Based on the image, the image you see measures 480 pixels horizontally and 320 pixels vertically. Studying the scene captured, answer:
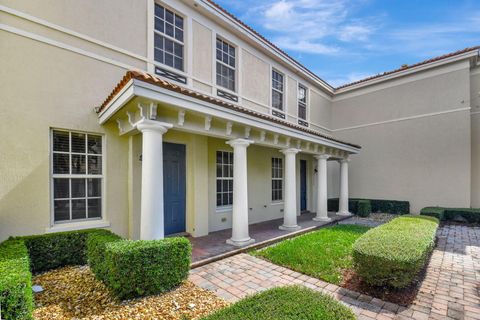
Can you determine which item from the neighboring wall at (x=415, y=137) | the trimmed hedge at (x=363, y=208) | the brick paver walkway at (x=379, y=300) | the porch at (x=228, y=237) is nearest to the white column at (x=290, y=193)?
the porch at (x=228, y=237)

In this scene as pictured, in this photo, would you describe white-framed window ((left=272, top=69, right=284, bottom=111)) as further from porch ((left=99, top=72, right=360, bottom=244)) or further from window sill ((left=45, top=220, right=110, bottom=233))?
window sill ((left=45, top=220, right=110, bottom=233))

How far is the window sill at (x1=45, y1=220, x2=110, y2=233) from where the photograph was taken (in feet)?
17.2

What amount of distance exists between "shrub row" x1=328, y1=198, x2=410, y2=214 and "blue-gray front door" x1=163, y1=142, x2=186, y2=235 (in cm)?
940

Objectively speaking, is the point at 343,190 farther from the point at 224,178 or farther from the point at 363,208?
the point at 224,178

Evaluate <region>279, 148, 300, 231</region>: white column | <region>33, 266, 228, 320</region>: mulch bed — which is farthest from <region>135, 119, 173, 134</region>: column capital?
<region>279, 148, 300, 231</region>: white column

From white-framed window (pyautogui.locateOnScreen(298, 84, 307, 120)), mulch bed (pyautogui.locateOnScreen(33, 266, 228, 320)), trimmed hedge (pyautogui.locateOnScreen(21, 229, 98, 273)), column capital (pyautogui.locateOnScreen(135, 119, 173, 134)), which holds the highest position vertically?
white-framed window (pyautogui.locateOnScreen(298, 84, 307, 120))

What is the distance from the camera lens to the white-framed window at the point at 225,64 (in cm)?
877

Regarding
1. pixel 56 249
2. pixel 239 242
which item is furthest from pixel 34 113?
pixel 239 242

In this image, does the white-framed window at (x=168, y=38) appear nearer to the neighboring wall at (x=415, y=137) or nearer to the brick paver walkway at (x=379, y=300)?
the brick paver walkway at (x=379, y=300)

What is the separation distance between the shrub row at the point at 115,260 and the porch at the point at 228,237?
131 cm

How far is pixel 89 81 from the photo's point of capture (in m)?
Answer: 5.80

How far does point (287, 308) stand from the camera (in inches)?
97.0

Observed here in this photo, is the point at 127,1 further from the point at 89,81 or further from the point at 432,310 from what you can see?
the point at 432,310

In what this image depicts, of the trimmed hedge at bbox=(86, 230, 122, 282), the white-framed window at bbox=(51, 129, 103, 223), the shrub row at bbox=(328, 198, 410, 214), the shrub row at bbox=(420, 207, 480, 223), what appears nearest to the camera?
the trimmed hedge at bbox=(86, 230, 122, 282)
